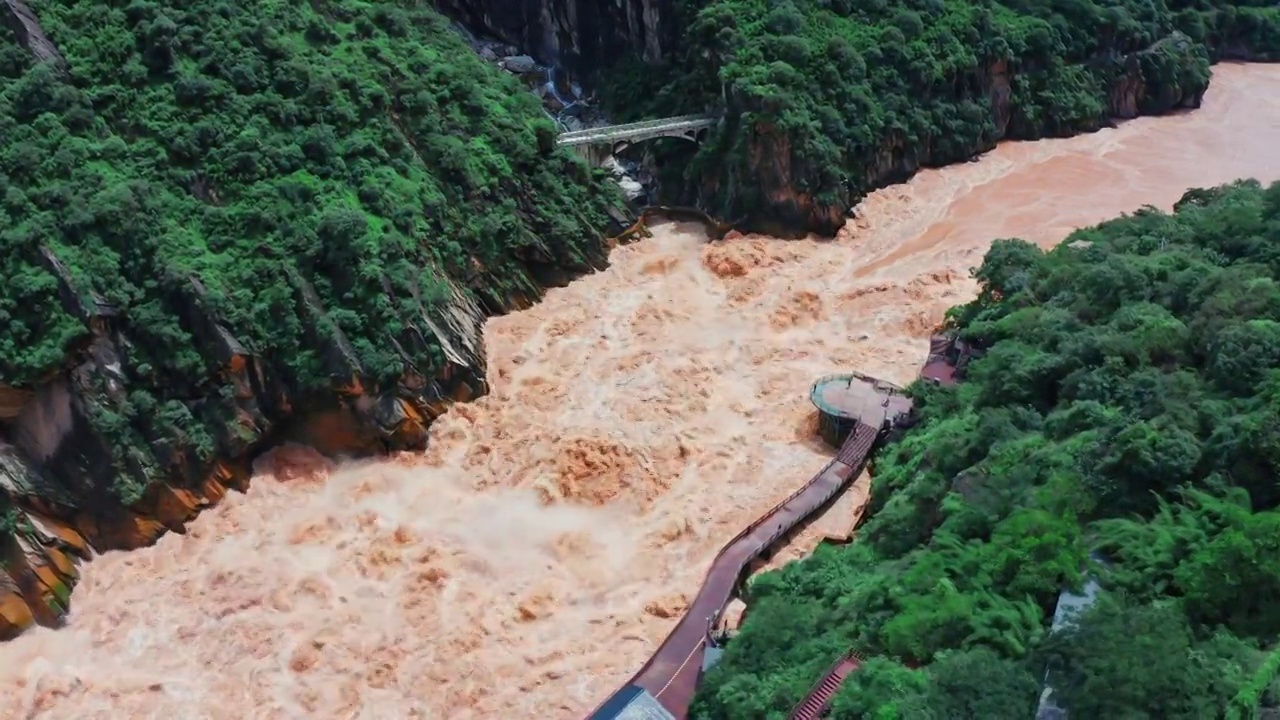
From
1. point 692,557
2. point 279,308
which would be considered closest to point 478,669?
point 692,557

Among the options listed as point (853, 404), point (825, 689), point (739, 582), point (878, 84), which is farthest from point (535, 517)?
point (878, 84)

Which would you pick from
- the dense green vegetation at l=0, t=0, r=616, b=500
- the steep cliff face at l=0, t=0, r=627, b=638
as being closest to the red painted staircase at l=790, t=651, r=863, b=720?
the steep cliff face at l=0, t=0, r=627, b=638

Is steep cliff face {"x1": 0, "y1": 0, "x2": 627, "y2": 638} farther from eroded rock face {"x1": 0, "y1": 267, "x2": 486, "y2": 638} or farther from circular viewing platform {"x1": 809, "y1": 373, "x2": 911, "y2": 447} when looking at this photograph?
circular viewing platform {"x1": 809, "y1": 373, "x2": 911, "y2": 447}

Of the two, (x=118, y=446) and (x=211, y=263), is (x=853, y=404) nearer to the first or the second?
(x=211, y=263)

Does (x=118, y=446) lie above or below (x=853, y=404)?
above

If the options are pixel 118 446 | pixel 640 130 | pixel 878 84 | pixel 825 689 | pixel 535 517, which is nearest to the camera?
pixel 825 689

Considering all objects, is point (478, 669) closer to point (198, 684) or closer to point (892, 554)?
point (198, 684)
